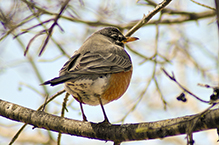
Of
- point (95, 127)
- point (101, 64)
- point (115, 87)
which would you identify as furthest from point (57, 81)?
point (115, 87)

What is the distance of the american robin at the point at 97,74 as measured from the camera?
3441 millimetres

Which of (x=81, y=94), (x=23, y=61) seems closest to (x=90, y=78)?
(x=81, y=94)

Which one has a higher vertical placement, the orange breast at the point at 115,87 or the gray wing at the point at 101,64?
the gray wing at the point at 101,64

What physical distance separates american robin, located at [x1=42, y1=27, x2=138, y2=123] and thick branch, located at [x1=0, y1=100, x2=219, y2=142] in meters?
0.41

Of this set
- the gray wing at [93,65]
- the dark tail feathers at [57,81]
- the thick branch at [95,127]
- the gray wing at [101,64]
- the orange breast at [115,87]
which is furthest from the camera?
the orange breast at [115,87]

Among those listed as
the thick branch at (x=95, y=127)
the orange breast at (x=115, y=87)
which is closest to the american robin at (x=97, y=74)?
the orange breast at (x=115, y=87)

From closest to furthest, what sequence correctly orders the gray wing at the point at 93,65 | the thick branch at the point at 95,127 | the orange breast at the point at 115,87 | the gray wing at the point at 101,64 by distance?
the thick branch at the point at 95,127 → the gray wing at the point at 93,65 → the gray wing at the point at 101,64 → the orange breast at the point at 115,87

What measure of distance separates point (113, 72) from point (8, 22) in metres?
1.55

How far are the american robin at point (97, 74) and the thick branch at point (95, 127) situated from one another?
415mm

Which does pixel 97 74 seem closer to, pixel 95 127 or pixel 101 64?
pixel 101 64

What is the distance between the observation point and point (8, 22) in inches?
132

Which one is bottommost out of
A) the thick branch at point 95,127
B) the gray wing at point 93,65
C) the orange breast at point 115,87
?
the thick branch at point 95,127

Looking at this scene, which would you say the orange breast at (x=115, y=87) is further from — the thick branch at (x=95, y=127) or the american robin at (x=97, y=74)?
the thick branch at (x=95, y=127)

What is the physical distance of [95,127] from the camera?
3.22m
